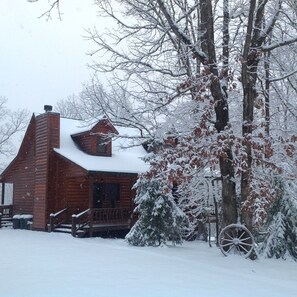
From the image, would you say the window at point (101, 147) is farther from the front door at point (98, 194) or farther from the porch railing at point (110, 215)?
the porch railing at point (110, 215)

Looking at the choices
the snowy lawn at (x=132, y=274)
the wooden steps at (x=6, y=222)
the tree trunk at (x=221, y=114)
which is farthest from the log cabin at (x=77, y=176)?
the tree trunk at (x=221, y=114)

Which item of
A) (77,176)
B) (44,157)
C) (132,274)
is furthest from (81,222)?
(132,274)

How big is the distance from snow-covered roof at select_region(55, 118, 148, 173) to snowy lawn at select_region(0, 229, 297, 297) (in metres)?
7.54

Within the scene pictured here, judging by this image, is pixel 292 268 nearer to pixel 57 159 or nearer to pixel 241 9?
pixel 241 9

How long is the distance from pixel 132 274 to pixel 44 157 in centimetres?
1567

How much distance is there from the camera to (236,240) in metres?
13.8

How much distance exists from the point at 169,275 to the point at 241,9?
10096 millimetres

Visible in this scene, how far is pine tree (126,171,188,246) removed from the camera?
1697 centimetres

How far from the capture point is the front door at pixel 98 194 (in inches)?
992

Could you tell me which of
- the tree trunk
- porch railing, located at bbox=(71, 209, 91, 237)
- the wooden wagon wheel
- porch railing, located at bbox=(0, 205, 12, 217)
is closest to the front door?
porch railing, located at bbox=(71, 209, 91, 237)

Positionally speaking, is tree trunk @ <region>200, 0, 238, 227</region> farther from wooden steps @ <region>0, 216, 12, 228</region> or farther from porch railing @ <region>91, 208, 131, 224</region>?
wooden steps @ <region>0, 216, 12, 228</region>

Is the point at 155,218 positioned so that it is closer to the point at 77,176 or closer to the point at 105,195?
the point at 77,176

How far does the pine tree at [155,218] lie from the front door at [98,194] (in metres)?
8.06

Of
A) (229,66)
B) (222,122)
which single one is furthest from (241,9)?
(222,122)
